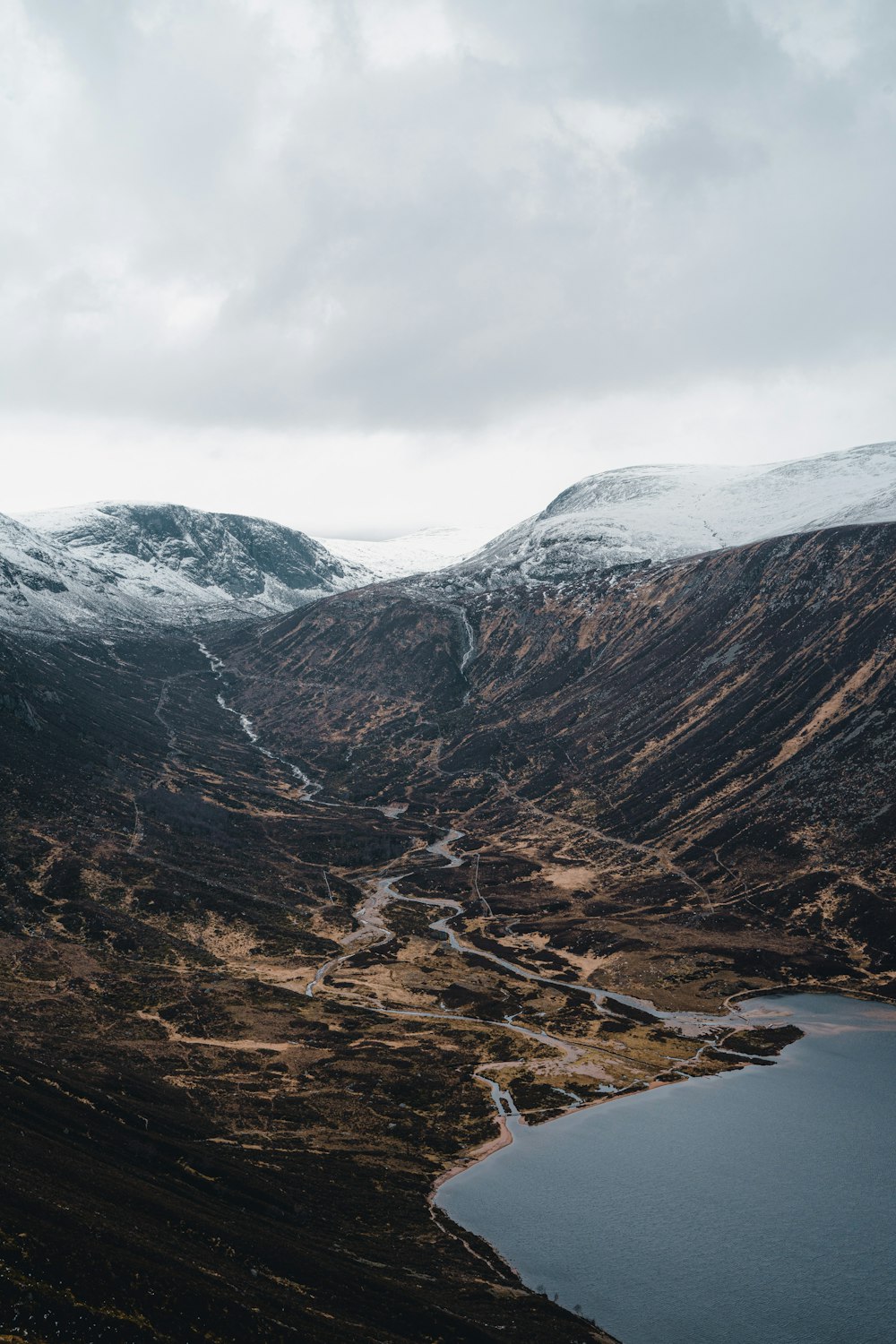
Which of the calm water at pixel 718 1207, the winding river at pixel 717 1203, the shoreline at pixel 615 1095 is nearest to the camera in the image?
the calm water at pixel 718 1207

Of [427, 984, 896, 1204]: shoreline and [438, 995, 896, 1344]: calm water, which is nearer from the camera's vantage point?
[438, 995, 896, 1344]: calm water

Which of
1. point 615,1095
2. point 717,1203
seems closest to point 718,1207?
point 717,1203

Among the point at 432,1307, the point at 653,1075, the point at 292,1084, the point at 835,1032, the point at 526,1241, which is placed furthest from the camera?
the point at 835,1032

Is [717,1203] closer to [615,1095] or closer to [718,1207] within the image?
[718,1207]

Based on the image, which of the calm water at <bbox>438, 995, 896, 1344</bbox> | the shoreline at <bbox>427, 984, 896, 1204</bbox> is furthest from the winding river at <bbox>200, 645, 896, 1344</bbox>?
the shoreline at <bbox>427, 984, 896, 1204</bbox>

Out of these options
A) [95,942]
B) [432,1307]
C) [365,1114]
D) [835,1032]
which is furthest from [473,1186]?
[95,942]

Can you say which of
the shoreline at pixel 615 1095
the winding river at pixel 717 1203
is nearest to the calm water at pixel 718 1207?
the winding river at pixel 717 1203

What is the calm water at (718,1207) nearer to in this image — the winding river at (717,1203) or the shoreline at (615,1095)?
the winding river at (717,1203)

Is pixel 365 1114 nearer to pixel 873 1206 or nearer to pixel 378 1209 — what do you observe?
pixel 378 1209

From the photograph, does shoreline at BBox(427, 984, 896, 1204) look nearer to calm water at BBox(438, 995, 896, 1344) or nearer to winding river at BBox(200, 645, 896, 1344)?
winding river at BBox(200, 645, 896, 1344)
